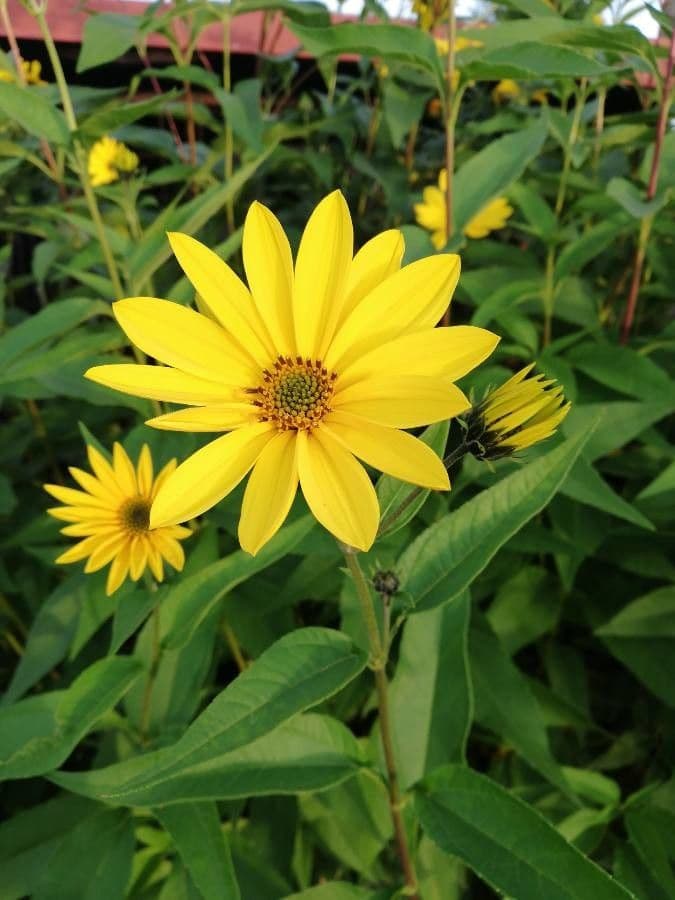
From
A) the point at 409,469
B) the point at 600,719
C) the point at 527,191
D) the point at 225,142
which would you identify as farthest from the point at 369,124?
the point at 409,469

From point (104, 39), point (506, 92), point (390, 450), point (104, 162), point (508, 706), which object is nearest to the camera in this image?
point (390, 450)

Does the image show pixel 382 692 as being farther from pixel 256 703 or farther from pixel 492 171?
pixel 492 171

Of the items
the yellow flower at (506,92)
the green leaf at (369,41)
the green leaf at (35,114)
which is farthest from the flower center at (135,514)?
the yellow flower at (506,92)

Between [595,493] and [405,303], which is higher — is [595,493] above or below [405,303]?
below

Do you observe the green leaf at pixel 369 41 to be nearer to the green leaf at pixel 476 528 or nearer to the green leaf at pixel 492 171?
the green leaf at pixel 492 171

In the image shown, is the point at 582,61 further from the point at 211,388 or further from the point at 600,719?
the point at 600,719

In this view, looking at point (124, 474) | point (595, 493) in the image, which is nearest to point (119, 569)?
point (124, 474)
